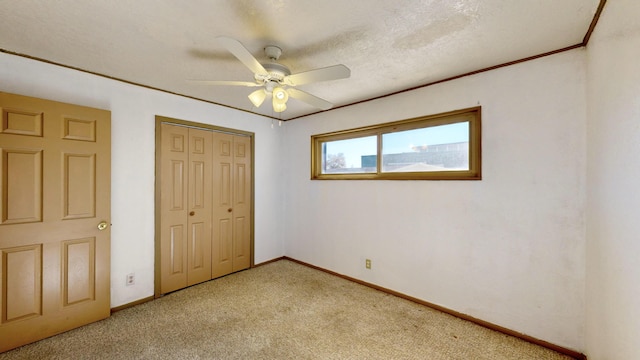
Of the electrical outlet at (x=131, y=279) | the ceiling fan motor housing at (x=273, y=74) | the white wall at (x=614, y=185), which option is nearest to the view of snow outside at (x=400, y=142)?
the white wall at (x=614, y=185)

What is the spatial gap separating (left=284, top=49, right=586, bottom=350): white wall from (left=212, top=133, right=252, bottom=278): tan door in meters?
1.80

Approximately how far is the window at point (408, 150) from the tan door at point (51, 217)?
2.57 meters

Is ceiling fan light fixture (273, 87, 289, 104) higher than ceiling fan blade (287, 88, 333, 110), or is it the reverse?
ceiling fan blade (287, 88, 333, 110)

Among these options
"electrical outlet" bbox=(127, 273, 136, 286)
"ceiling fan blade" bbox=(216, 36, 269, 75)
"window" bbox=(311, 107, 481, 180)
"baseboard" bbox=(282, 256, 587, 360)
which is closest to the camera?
"ceiling fan blade" bbox=(216, 36, 269, 75)

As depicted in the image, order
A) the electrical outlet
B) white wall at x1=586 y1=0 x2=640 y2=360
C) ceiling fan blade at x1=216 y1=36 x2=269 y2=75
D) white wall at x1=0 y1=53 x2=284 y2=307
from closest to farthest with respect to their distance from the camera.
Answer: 1. white wall at x1=586 y1=0 x2=640 y2=360
2. ceiling fan blade at x1=216 y1=36 x2=269 y2=75
3. white wall at x1=0 y1=53 x2=284 y2=307
4. the electrical outlet

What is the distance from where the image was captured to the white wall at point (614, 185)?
120cm

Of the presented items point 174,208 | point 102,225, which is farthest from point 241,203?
point 102,225

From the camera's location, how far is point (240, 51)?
1493 mm

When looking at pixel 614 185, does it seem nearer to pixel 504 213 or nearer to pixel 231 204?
pixel 504 213

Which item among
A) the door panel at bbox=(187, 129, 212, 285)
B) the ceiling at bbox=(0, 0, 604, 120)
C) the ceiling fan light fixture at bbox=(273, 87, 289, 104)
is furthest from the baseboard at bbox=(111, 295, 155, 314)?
the ceiling fan light fixture at bbox=(273, 87, 289, 104)

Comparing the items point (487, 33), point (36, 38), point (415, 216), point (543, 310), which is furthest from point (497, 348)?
point (36, 38)

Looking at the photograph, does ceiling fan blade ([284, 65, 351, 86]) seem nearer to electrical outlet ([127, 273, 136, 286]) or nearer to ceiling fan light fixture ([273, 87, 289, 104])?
ceiling fan light fixture ([273, 87, 289, 104])

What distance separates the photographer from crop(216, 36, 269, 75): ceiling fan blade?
1.38 m

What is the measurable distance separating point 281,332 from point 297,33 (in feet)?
8.04
